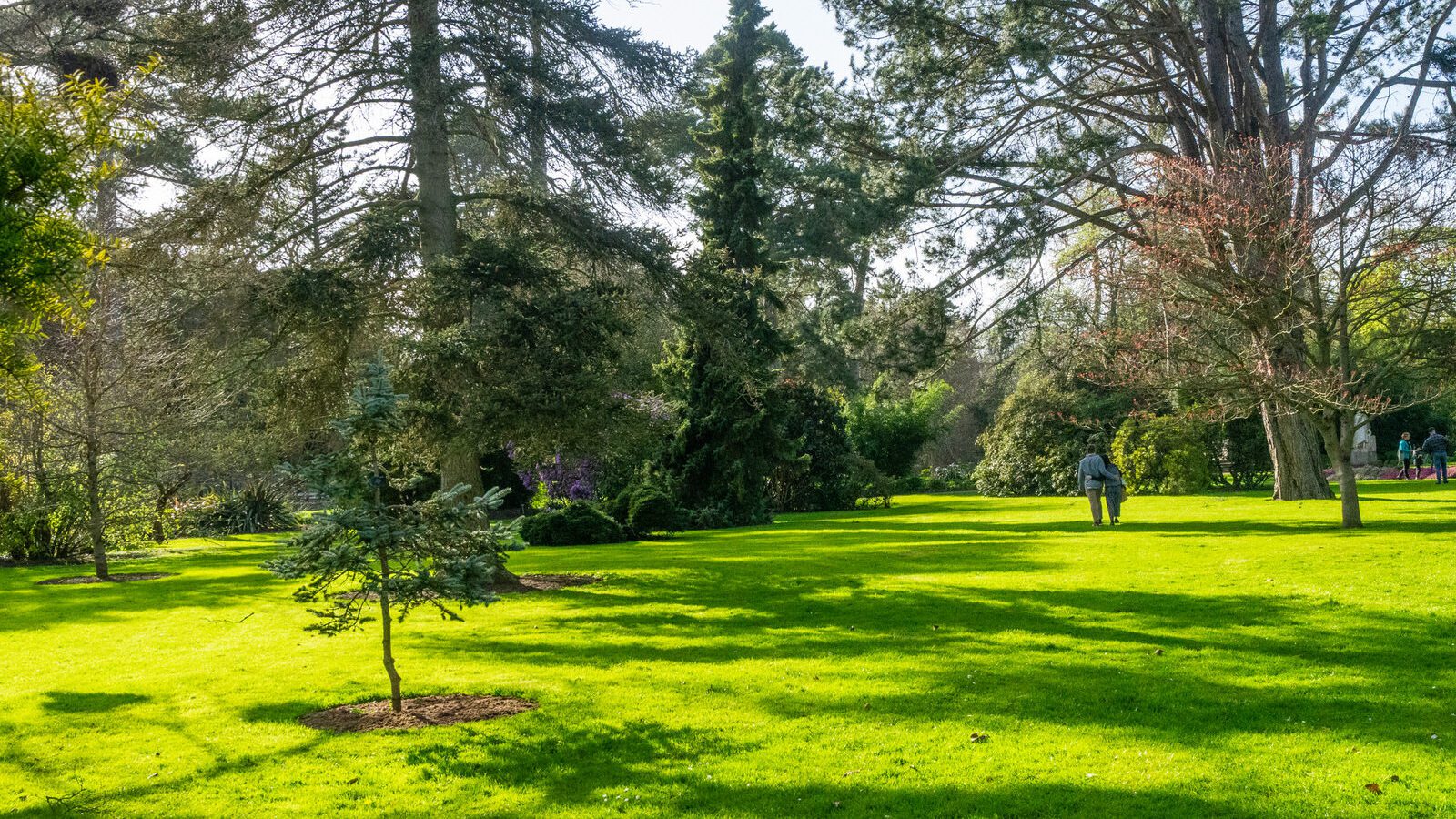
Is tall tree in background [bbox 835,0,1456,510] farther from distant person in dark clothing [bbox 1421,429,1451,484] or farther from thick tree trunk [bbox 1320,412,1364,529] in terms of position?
distant person in dark clothing [bbox 1421,429,1451,484]

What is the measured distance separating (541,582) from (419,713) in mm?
7032

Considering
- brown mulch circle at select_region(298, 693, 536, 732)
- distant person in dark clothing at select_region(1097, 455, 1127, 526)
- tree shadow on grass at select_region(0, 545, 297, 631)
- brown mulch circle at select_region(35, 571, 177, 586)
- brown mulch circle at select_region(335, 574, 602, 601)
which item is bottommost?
brown mulch circle at select_region(298, 693, 536, 732)

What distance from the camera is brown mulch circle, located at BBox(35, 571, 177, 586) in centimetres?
1686

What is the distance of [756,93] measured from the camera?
1025 inches

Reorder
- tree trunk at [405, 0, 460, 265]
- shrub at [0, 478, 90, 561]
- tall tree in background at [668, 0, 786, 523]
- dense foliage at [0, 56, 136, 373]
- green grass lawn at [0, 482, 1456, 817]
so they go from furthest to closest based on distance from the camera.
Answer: tall tree in background at [668, 0, 786, 523], shrub at [0, 478, 90, 561], tree trunk at [405, 0, 460, 265], green grass lawn at [0, 482, 1456, 817], dense foliage at [0, 56, 136, 373]

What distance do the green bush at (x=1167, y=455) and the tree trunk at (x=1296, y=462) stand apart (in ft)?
17.4

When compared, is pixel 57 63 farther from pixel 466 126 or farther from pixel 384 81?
pixel 466 126

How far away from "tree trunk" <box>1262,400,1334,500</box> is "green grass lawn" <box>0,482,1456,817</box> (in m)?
8.95

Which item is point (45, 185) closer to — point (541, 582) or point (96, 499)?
point (541, 582)

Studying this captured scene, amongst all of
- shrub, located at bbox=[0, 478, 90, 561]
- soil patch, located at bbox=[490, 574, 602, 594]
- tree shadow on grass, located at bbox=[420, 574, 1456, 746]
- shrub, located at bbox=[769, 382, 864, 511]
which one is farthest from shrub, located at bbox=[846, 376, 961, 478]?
tree shadow on grass, located at bbox=[420, 574, 1456, 746]

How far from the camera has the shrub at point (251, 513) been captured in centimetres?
2864

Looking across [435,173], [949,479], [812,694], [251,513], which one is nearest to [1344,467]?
[812,694]

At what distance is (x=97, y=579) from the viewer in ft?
56.2

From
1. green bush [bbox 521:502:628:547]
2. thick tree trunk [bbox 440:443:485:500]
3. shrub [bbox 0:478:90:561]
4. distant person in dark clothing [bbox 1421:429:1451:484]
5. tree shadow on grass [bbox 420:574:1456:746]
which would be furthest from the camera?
distant person in dark clothing [bbox 1421:429:1451:484]
